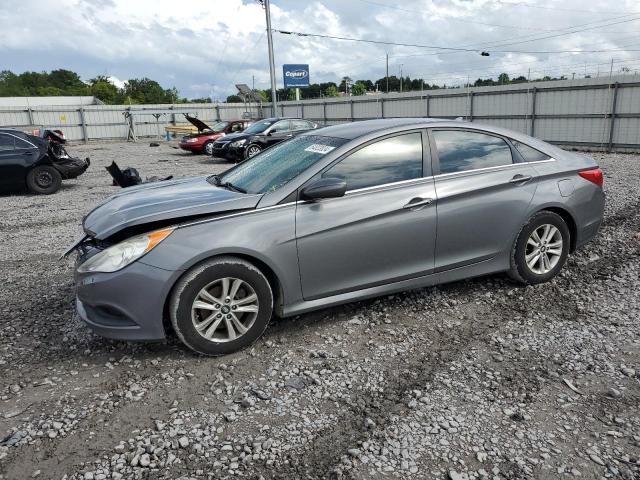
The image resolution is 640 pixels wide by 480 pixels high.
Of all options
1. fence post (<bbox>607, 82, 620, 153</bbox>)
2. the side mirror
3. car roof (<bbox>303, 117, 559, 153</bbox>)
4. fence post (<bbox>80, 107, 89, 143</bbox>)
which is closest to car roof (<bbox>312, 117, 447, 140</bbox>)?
car roof (<bbox>303, 117, 559, 153</bbox>)

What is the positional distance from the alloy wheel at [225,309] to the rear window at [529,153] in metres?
2.79

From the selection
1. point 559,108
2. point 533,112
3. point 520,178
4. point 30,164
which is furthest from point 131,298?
point 533,112

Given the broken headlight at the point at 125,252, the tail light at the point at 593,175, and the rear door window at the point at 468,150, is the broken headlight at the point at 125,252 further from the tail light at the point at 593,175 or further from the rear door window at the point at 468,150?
the tail light at the point at 593,175

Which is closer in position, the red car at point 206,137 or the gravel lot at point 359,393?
the gravel lot at point 359,393

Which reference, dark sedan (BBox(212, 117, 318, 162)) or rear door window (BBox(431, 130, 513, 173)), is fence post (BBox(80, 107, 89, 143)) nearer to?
dark sedan (BBox(212, 117, 318, 162))

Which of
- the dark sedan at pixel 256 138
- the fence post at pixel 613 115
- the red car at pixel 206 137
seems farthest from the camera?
the red car at pixel 206 137

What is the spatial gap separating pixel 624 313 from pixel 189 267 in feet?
11.4

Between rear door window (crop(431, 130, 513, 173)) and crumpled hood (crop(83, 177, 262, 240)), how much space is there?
1656 mm

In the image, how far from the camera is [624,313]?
4199mm

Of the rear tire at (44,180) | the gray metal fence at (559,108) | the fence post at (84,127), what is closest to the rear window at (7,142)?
the rear tire at (44,180)

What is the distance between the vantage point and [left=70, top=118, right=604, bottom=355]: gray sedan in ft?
11.2

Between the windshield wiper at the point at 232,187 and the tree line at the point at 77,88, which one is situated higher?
the tree line at the point at 77,88

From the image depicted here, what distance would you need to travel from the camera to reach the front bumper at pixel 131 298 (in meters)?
3.32

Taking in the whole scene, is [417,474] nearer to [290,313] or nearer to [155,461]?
[155,461]
